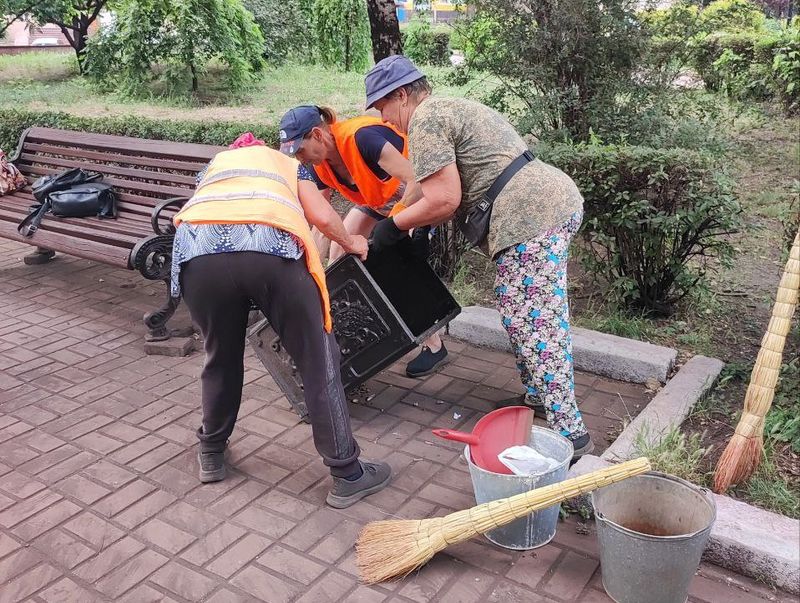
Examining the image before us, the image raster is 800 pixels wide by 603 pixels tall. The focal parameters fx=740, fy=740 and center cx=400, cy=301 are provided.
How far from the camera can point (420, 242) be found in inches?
144

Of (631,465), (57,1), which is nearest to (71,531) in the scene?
(631,465)

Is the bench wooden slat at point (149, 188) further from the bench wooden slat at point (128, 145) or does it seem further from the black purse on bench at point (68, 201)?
the bench wooden slat at point (128, 145)

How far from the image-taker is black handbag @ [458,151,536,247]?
2.98 meters

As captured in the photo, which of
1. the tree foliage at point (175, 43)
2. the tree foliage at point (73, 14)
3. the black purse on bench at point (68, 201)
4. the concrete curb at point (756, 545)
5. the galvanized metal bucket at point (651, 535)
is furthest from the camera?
the tree foliage at point (73, 14)

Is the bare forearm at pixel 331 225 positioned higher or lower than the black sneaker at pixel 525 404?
higher

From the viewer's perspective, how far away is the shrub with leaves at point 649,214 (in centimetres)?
387

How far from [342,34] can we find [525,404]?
13649mm

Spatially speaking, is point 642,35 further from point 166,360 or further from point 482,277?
point 166,360

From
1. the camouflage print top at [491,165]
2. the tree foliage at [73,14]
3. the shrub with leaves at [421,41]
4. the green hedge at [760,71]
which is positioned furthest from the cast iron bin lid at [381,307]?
the tree foliage at [73,14]

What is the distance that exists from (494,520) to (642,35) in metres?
4.10

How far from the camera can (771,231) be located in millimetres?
5211

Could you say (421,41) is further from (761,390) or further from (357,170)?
(761,390)

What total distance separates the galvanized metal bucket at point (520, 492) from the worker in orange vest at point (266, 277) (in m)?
0.54

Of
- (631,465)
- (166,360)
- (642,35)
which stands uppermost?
(642,35)
